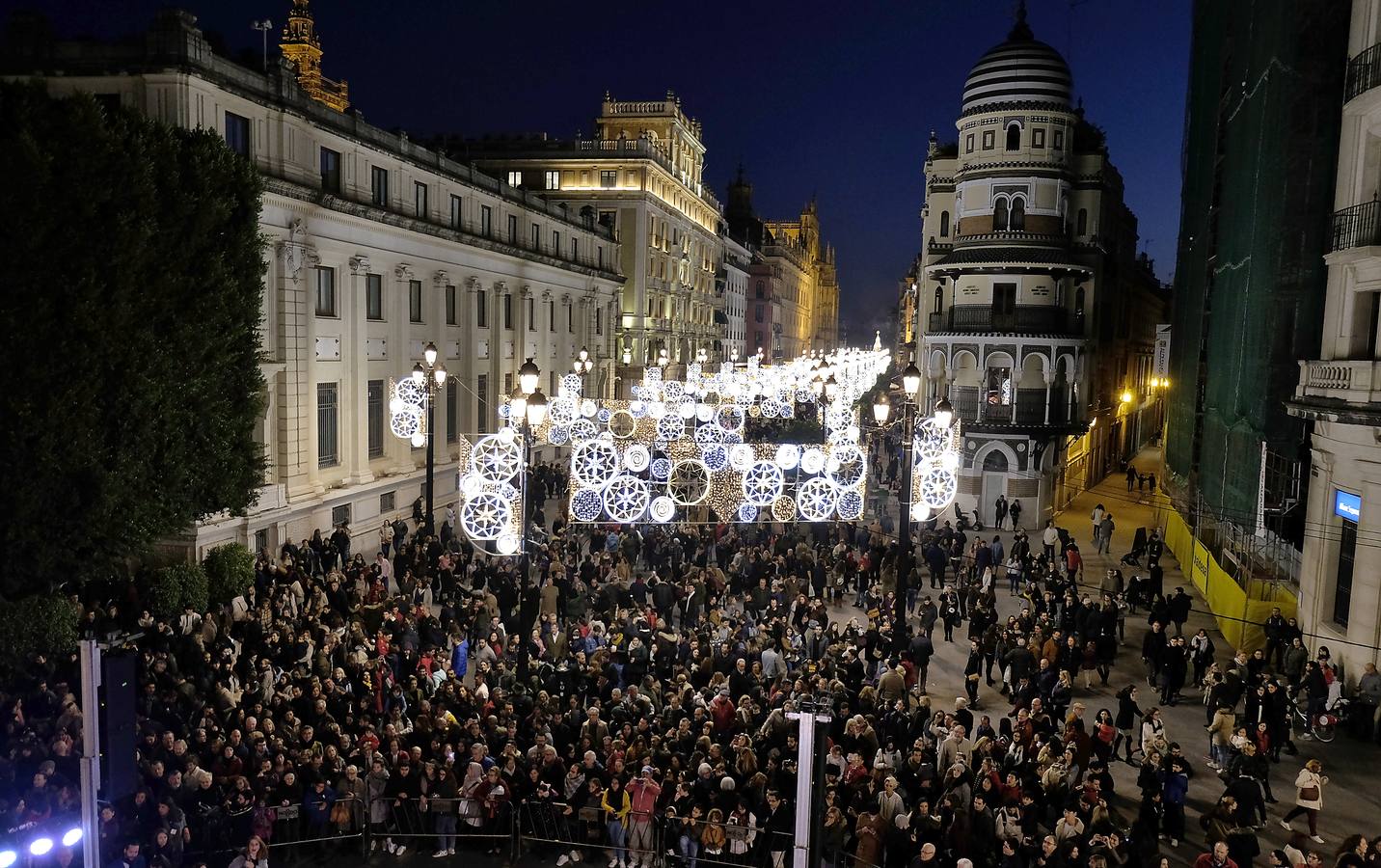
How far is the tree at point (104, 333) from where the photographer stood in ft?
55.8

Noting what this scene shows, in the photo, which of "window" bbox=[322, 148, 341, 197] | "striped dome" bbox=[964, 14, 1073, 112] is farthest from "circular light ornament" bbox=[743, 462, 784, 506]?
"striped dome" bbox=[964, 14, 1073, 112]

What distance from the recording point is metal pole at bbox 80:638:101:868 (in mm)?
9922

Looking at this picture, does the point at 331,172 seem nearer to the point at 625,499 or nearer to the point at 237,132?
the point at 237,132

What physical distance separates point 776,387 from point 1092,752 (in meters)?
35.0

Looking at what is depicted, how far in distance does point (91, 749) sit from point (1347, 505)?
2084 centimetres

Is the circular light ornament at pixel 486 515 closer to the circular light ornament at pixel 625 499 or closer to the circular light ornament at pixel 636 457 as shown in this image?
the circular light ornament at pixel 625 499

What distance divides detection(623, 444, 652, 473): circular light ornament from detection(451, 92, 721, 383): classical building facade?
3748cm

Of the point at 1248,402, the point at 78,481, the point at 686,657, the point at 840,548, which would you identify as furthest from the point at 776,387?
the point at 78,481

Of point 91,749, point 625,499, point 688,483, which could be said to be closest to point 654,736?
point 91,749

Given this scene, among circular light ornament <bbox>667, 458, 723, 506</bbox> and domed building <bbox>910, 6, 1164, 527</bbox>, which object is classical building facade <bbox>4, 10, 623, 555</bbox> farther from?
domed building <bbox>910, 6, 1164, 527</bbox>

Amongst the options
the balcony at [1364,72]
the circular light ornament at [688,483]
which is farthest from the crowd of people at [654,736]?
the balcony at [1364,72]

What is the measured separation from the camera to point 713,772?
13211 mm

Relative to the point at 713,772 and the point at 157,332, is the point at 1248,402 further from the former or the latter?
the point at 157,332

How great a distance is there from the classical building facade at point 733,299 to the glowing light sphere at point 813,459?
70.0 metres
